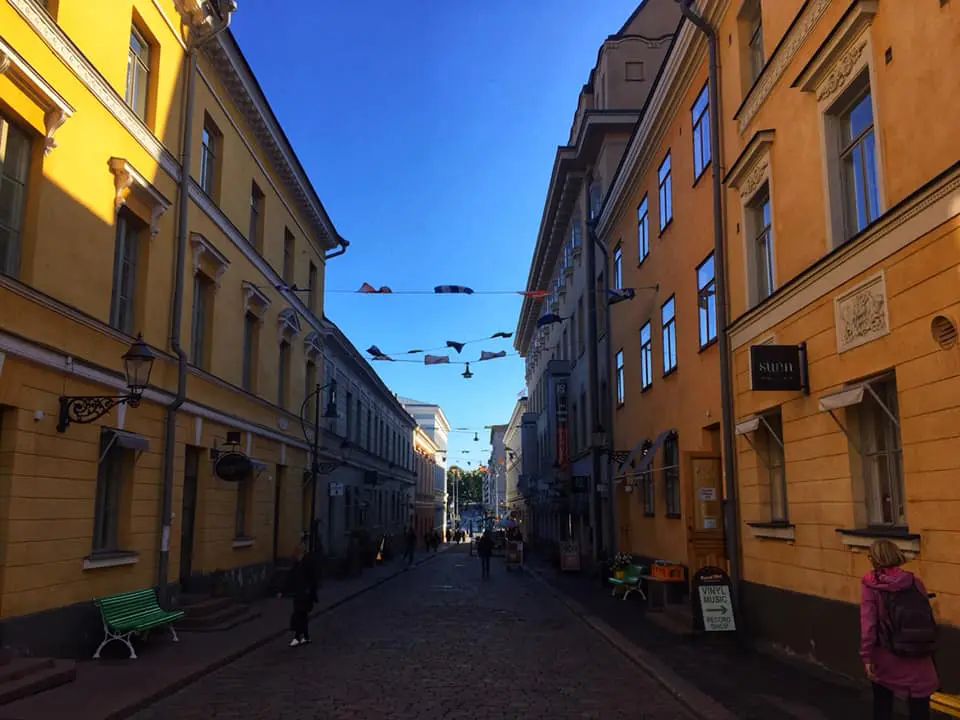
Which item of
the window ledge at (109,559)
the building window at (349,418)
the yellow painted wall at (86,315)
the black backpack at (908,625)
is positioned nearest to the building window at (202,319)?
the yellow painted wall at (86,315)

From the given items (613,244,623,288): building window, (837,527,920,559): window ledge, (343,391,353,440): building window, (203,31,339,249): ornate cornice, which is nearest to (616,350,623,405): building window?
(613,244,623,288): building window

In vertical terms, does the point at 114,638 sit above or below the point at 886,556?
below

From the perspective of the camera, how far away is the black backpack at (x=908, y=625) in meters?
5.63

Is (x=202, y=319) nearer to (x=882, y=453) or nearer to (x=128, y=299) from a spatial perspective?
(x=128, y=299)

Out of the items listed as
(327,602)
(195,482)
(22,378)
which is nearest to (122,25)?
(22,378)

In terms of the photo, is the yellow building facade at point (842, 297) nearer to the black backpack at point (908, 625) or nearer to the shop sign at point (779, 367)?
the shop sign at point (779, 367)

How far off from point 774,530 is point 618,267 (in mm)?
13585

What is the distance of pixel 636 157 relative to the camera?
20.1 m

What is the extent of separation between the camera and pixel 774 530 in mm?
11352

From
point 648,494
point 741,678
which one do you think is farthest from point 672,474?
point 741,678

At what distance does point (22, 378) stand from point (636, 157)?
47.8 feet

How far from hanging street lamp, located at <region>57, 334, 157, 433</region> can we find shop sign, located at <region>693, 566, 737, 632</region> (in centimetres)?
821

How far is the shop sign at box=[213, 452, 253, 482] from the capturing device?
16859 mm

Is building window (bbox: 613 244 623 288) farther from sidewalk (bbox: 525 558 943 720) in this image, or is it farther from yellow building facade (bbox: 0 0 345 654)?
sidewalk (bbox: 525 558 943 720)
